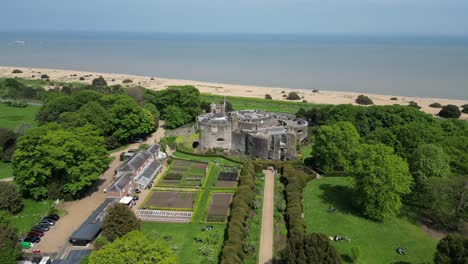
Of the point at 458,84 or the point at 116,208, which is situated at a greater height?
the point at 458,84

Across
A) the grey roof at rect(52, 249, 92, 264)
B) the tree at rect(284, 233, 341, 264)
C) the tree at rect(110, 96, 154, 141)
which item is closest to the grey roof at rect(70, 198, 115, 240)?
the grey roof at rect(52, 249, 92, 264)

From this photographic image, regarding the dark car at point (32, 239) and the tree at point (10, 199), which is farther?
the tree at point (10, 199)

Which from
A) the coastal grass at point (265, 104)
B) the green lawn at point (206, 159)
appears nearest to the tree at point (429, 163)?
the green lawn at point (206, 159)

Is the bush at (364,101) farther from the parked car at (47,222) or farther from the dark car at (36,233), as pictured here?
the dark car at (36,233)

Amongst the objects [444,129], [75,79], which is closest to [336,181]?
[444,129]

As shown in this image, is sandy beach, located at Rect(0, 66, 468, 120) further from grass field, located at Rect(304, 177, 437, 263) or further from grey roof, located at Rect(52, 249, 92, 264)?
grey roof, located at Rect(52, 249, 92, 264)

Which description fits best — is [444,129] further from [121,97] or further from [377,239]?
[121,97]
